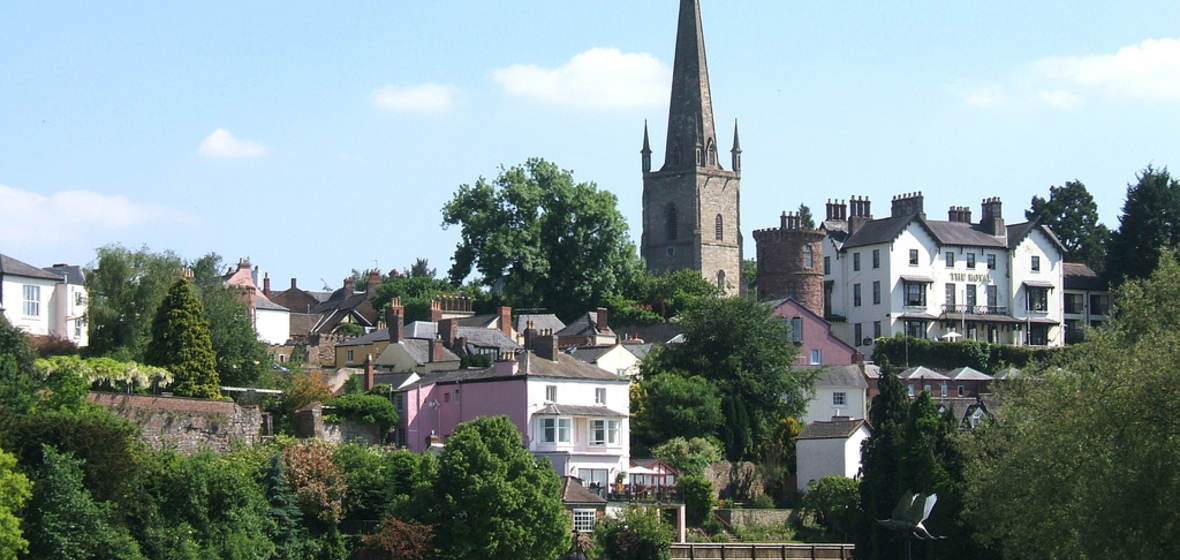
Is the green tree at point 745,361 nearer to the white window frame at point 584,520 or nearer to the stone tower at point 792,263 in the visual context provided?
the white window frame at point 584,520

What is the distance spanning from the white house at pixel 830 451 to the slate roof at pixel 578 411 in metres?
7.37

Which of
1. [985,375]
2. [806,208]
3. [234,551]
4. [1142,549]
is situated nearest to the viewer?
[1142,549]

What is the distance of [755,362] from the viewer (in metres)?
69.3

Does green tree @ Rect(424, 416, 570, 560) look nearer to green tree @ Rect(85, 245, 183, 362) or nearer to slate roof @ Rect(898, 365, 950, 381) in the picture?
green tree @ Rect(85, 245, 183, 362)

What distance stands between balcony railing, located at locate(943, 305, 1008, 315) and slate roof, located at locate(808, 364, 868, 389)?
15846 millimetres

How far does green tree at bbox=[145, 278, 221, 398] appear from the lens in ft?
182

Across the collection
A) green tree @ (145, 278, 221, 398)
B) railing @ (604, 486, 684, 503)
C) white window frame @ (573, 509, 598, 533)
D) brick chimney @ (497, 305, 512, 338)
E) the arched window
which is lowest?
white window frame @ (573, 509, 598, 533)

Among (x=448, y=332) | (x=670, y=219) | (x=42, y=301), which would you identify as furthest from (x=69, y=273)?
(x=670, y=219)

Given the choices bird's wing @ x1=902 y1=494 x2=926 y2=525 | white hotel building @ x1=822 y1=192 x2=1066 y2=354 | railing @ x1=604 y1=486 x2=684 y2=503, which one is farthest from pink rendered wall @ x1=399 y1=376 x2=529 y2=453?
white hotel building @ x1=822 y1=192 x2=1066 y2=354

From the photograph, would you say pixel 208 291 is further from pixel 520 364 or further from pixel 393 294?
pixel 393 294

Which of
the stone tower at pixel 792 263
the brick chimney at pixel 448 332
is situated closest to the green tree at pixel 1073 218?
the stone tower at pixel 792 263

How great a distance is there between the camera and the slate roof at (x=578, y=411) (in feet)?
196

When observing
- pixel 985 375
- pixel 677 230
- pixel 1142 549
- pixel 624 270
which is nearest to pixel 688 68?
Answer: pixel 677 230

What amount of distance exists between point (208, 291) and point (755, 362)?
2106cm
